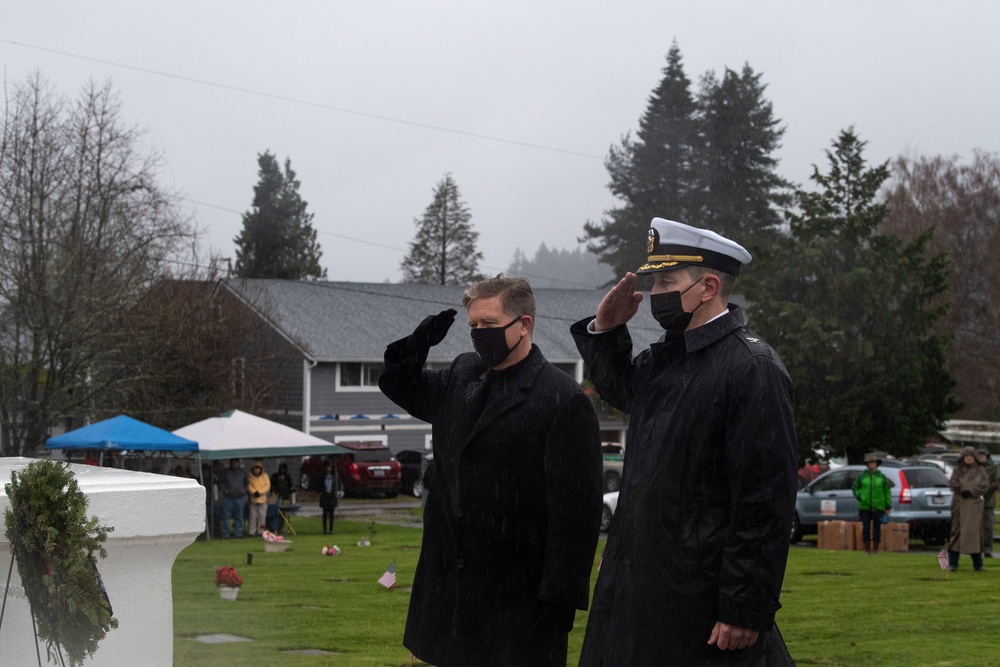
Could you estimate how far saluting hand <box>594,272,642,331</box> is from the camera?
4.32m

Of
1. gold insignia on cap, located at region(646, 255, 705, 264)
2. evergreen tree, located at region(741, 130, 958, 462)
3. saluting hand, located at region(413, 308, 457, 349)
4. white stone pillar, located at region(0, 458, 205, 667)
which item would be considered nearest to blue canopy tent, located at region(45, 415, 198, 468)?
evergreen tree, located at region(741, 130, 958, 462)

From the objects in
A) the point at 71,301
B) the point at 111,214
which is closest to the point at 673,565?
the point at 71,301

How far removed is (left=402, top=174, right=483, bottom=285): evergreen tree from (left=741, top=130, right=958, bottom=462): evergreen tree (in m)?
49.6

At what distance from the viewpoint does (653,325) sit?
5447 cm

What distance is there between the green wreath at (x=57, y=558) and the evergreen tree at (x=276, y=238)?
6941 cm

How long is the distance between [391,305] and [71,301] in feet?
87.9

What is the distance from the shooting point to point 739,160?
220ft

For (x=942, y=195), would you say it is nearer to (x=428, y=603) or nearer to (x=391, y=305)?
(x=391, y=305)

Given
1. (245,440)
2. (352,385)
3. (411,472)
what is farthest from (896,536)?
(352,385)

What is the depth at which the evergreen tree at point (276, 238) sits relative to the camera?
73688 mm

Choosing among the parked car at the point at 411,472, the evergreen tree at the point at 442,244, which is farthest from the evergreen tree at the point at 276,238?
the parked car at the point at 411,472

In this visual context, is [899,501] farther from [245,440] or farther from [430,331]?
[430,331]

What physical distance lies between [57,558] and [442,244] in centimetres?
8117

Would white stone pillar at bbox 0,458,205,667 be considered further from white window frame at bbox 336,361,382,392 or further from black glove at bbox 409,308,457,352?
white window frame at bbox 336,361,382,392
